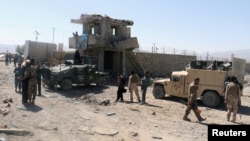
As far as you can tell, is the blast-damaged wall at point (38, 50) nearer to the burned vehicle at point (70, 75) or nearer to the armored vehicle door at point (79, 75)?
the burned vehicle at point (70, 75)

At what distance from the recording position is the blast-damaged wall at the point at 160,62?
33.2 metres

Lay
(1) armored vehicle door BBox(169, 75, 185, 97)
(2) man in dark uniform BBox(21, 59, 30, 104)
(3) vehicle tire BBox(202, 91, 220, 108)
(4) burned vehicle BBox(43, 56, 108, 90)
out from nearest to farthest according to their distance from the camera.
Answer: (2) man in dark uniform BBox(21, 59, 30, 104) < (3) vehicle tire BBox(202, 91, 220, 108) < (1) armored vehicle door BBox(169, 75, 185, 97) < (4) burned vehicle BBox(43, 56, 108, 90)

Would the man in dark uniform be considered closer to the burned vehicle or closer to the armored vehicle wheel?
the burned vehicle

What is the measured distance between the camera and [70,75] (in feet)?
62.9

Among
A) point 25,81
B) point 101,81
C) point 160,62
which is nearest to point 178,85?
point 101,81

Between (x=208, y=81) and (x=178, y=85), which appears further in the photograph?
(x=178, y=85)

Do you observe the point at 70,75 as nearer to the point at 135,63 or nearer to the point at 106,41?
the point at 106,41

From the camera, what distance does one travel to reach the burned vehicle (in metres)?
18.8

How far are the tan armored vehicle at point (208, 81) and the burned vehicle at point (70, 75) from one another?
505cm

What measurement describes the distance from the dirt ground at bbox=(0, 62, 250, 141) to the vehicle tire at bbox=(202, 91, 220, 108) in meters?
0.30

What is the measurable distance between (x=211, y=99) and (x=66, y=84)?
818 cm

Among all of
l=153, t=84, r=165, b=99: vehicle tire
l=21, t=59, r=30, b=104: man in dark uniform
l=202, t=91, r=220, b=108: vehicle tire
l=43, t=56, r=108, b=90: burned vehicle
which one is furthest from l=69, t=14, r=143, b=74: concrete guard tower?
l=21, t=59, r=30, b=104: man in dark uniform

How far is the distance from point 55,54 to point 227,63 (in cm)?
2051

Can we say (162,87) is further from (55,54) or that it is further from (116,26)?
(55,54)
